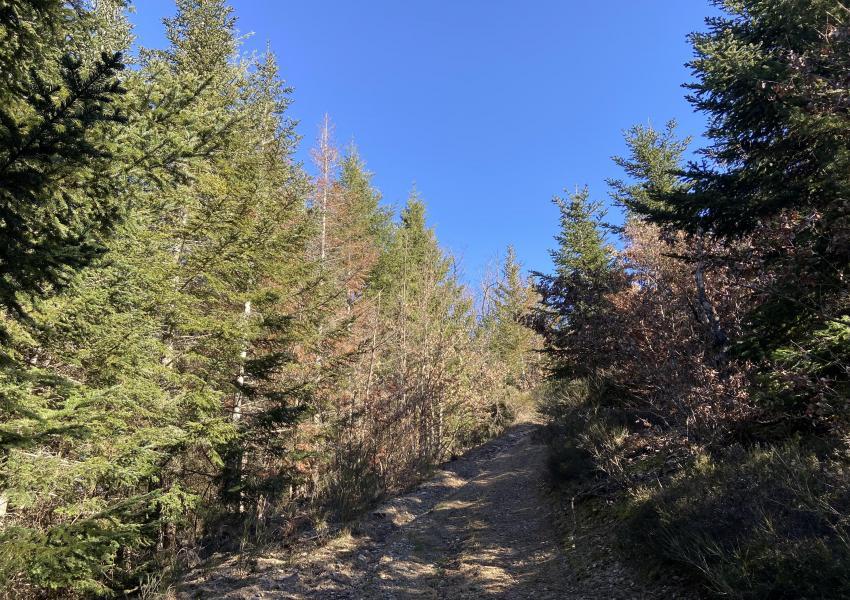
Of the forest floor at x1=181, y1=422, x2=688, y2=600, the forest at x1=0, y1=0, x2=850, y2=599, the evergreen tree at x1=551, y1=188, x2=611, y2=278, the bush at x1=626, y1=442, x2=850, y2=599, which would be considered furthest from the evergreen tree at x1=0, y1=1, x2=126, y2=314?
the evergreen tree at x1=551, y1=188, x2=611, y2=278

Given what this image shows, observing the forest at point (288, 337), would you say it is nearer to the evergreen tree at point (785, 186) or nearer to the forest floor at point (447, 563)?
the evergreen tree at point (785, 186)

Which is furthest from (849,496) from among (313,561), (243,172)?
(243,172)

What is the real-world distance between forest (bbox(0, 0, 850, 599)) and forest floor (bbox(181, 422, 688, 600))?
1.67 ft

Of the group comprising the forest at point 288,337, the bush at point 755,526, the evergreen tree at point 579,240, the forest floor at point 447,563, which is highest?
the evergreen tree at point 579,240

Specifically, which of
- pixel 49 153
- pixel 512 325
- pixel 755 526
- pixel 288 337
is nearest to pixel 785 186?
pixel 755 526

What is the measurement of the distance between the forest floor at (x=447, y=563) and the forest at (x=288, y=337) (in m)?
0.51

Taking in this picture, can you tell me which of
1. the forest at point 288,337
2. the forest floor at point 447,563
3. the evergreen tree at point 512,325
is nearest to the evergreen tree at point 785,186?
the forest at point 288,337

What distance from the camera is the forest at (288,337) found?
13.0 feet

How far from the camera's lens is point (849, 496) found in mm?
3729

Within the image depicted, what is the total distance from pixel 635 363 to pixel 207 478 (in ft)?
33.2

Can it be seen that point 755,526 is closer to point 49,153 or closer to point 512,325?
point 49,153

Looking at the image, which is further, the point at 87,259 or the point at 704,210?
the point at 704,210

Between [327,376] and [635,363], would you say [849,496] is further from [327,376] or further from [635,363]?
[327,376]

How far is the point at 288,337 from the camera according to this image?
11.0 meters
